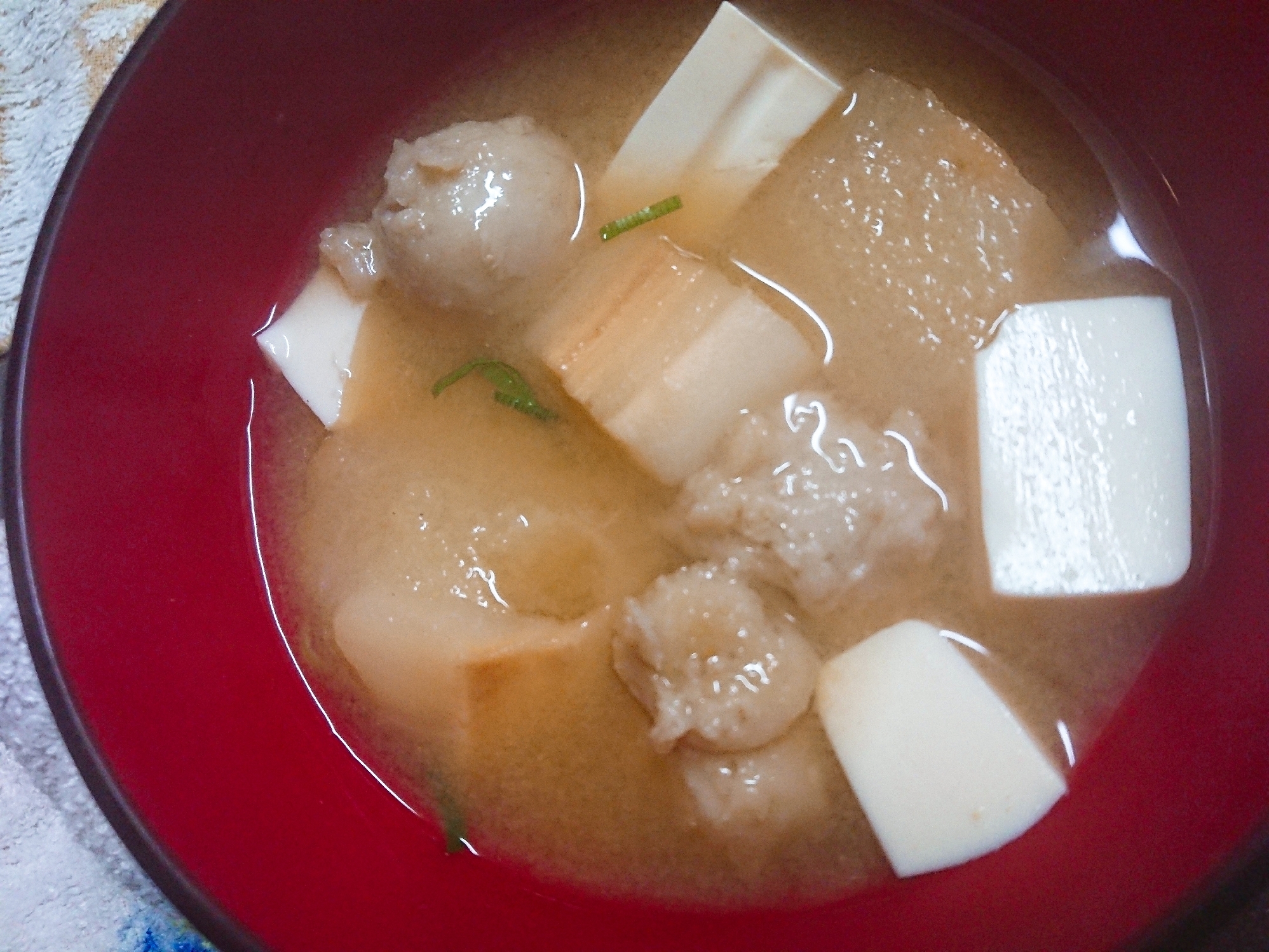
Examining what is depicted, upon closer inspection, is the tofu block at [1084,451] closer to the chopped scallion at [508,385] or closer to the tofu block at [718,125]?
the tofu block at [718,125]

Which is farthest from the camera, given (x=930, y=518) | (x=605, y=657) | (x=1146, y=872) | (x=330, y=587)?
(x=330, y=587)

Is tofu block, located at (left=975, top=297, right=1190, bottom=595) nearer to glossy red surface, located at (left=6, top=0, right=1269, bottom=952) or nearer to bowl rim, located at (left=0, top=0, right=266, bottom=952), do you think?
glossy red surface, located at (left=6, top=0, right=1269, bottom=952)

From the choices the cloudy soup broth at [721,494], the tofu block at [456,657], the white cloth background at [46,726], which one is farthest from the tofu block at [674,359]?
the white cloth background at [46,726]

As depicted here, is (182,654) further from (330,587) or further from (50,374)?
(50,374)

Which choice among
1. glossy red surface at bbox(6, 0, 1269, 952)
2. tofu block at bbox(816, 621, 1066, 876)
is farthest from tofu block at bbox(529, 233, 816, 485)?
glossy red surface at bbox(6, 0, 1269, 952)

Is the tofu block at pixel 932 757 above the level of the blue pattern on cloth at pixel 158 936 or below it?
above

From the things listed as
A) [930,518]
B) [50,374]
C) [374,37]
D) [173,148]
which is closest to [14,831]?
[50,374]

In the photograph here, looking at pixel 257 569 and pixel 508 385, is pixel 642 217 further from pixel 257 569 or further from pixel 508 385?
pixel 257 569
